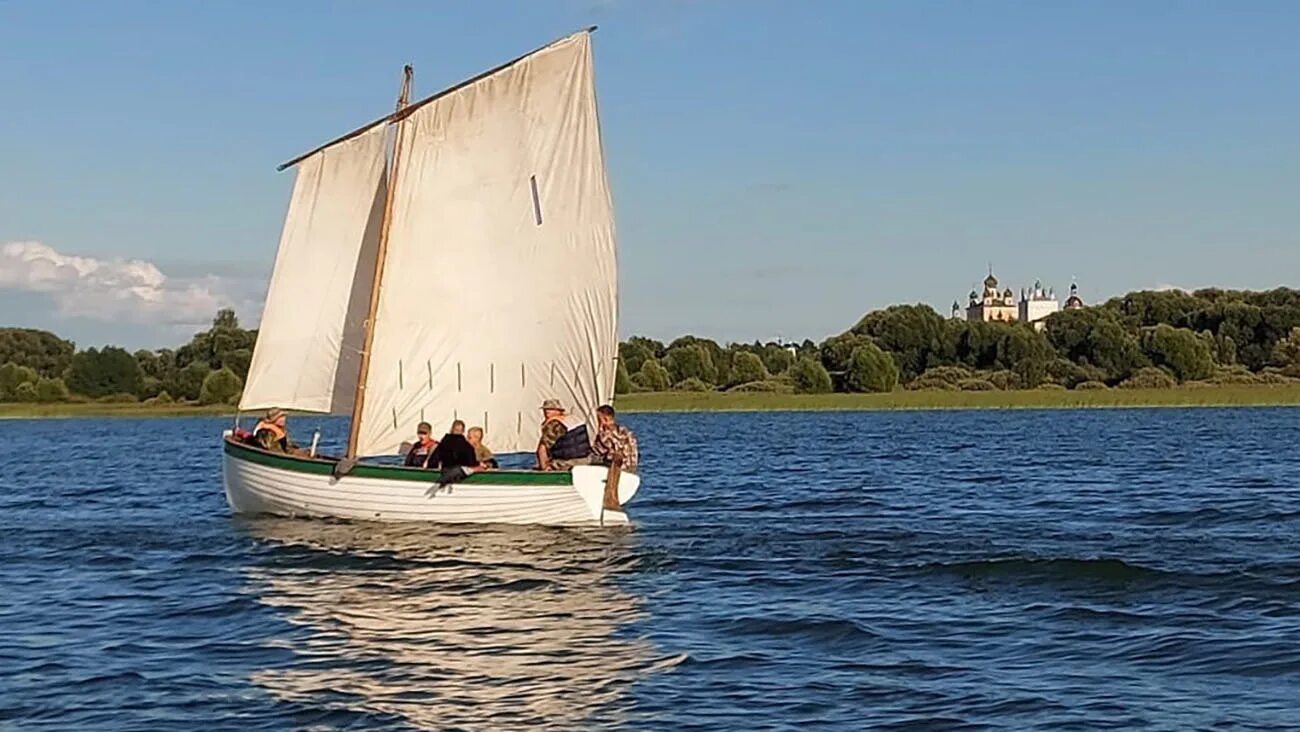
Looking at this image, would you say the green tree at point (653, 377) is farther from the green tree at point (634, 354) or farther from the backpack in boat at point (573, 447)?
the backpack in boat at point (573, 447)

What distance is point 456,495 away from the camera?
29.5m

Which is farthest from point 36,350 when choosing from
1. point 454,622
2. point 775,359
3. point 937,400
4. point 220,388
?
point 454,622

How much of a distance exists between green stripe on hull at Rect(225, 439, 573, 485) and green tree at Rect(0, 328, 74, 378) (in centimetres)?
14946

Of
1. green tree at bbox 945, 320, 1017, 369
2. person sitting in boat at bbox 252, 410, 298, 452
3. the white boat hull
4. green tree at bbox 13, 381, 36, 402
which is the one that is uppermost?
green tree at bbox 945, 320, 1017, 369

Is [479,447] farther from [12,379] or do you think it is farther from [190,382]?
[12,379]

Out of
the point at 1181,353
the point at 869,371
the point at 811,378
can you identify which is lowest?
the point at 811,378

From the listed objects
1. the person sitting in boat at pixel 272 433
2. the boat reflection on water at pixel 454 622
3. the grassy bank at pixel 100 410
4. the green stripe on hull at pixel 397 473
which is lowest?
the boat reflection on water at pixel 454 622

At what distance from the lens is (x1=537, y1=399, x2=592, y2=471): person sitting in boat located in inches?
1187

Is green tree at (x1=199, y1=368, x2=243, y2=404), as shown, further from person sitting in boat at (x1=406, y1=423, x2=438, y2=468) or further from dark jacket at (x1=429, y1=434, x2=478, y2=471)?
dark jacket at (x1=429, y1=434, x2=478, y2=471)

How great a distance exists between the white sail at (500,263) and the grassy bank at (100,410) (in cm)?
9913

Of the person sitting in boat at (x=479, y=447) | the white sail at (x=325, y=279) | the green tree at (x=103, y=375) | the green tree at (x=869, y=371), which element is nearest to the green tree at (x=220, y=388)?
the green tree at (x=103, y=375)

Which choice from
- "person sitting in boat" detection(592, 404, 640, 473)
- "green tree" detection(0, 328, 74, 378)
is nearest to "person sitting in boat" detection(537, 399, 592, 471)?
"person sitting in boat" detection(592, 404, 640, 473)

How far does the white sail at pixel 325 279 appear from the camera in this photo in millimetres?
33344

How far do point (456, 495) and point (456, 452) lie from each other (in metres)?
0.72
